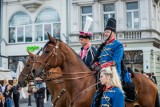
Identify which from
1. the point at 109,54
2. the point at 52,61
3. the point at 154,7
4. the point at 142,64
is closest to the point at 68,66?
the point at 52,61

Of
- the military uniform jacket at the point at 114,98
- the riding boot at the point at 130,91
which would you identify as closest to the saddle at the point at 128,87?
the riding boot at the point at 130,91

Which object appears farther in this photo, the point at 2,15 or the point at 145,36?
the point at 2,15

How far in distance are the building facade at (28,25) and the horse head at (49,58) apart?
927 inches

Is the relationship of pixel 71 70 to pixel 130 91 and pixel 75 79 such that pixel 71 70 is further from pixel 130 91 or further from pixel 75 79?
pixel 130 91

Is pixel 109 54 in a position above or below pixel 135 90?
above

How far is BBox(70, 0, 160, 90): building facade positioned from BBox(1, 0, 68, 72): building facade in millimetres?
1428

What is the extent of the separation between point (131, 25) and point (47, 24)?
8.22m

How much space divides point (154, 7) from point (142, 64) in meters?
5.58

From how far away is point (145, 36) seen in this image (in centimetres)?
2795

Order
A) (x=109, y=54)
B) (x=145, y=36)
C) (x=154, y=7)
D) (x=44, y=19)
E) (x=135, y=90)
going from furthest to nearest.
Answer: (x=44, y=19), (x=154, y=7), (x=145, y=36), (x=135, y=90), (x=109, y=54)

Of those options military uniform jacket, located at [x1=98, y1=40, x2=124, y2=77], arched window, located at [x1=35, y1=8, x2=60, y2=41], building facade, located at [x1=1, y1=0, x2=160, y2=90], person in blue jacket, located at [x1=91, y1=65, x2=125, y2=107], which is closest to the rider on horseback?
military uniform jacket, located at [x1=98, y1=40, x2=124, y2=77]

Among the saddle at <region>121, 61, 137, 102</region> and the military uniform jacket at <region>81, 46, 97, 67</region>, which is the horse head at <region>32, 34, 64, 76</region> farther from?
the saddle at <region>121, 61, 137, 102</region>

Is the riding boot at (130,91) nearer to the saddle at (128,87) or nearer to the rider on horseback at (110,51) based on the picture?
the saddle at (128,87)

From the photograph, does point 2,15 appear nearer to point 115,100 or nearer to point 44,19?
point 44,19
